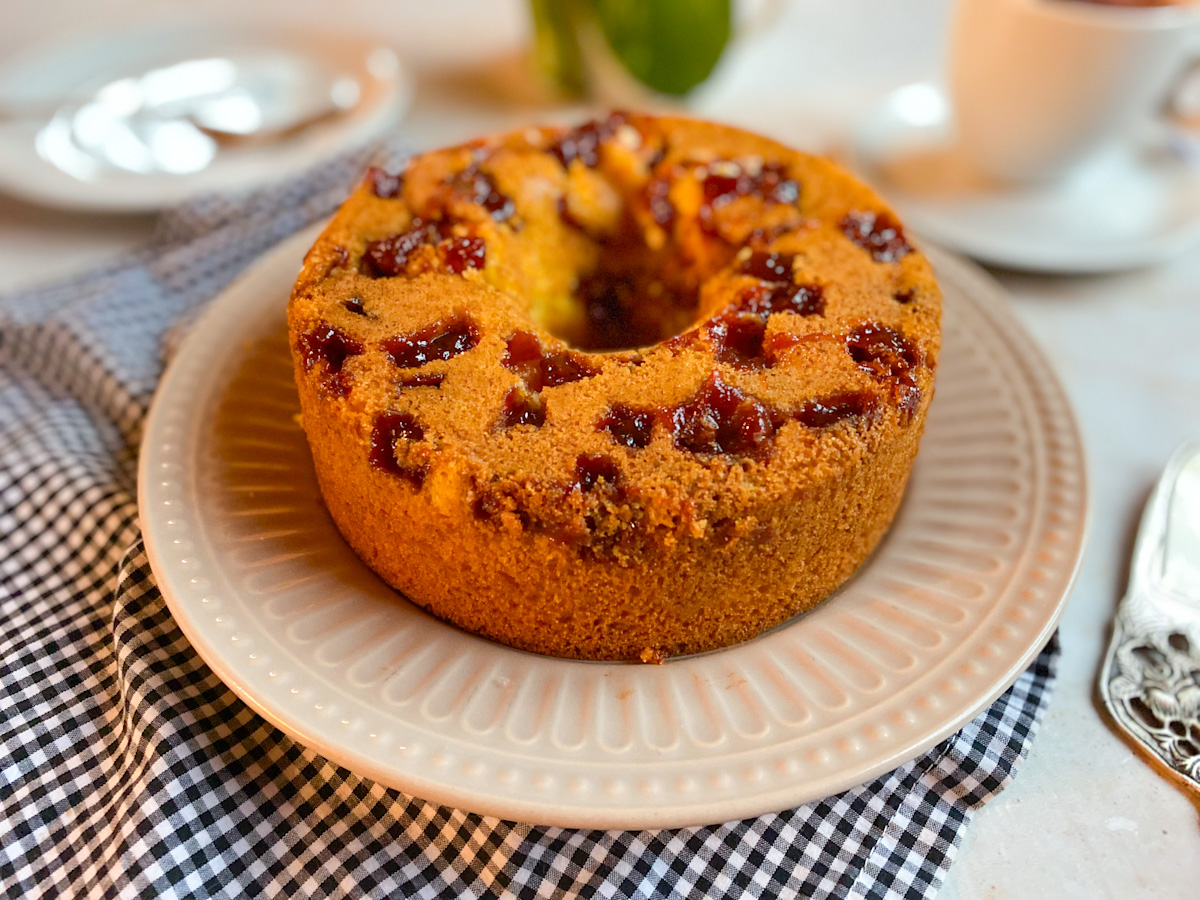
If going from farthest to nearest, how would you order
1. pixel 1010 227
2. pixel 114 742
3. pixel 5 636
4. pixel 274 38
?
pixel 274 38, pixel 1010 227, pixel 5 636, pixel 114 742

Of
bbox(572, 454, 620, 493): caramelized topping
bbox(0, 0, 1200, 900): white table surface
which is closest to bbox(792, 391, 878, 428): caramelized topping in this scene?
bbox(572, 454, 620, 493): caramelized topping

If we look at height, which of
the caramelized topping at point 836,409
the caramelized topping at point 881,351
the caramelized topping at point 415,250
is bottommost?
the caramelized topping at point 836,409

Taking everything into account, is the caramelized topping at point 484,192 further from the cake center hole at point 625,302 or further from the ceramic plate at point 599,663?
the ceramic plate at point 599,663

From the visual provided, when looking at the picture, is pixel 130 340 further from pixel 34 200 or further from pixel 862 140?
pixel 862 140

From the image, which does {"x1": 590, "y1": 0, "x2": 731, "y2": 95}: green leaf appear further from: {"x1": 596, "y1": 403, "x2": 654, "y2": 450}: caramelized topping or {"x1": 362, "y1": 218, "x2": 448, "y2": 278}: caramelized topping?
{"x1": 596, "y1": 403, "x2": 654, "y2": 450}: caramelized topping

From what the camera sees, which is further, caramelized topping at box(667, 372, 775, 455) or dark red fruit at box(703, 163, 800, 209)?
dark red fruit at box(703, 163, 800, 209)

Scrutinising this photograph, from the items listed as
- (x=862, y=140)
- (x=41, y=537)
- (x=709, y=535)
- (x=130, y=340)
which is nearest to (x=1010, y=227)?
(x=862, y=140)

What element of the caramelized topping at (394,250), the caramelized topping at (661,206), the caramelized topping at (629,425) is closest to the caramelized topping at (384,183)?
the caramelized topping at (394,250)
